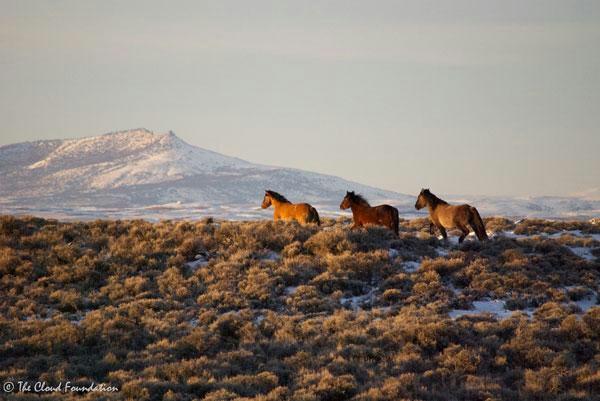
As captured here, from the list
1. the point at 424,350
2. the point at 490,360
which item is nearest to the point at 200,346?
the point at 424,350

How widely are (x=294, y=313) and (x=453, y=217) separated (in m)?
7.26

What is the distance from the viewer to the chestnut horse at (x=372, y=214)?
802 inches

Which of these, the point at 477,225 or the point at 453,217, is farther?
the point at 453,217

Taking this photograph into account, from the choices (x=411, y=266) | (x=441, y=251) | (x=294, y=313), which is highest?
(x=441, y=251)

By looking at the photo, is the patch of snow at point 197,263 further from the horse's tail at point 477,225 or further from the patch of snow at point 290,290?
the horse's tail at point 477,225

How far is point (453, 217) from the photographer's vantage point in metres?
20.1

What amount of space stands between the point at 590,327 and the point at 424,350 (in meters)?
3.54

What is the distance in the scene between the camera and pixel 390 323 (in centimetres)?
1377

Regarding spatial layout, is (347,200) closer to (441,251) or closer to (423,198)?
(423,198)

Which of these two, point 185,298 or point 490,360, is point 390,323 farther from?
point 185,298

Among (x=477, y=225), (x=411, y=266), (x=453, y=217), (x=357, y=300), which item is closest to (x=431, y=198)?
(x=453, y=217)

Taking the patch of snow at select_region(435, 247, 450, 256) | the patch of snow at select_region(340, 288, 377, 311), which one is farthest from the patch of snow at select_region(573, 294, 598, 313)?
the patch of snow at select_region(340, 288, 377, 311)

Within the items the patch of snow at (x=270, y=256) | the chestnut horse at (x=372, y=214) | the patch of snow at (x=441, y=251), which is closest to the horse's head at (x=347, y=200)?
the chestnut horse at (x=372, y=214)

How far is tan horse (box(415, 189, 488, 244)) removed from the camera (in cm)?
1978
